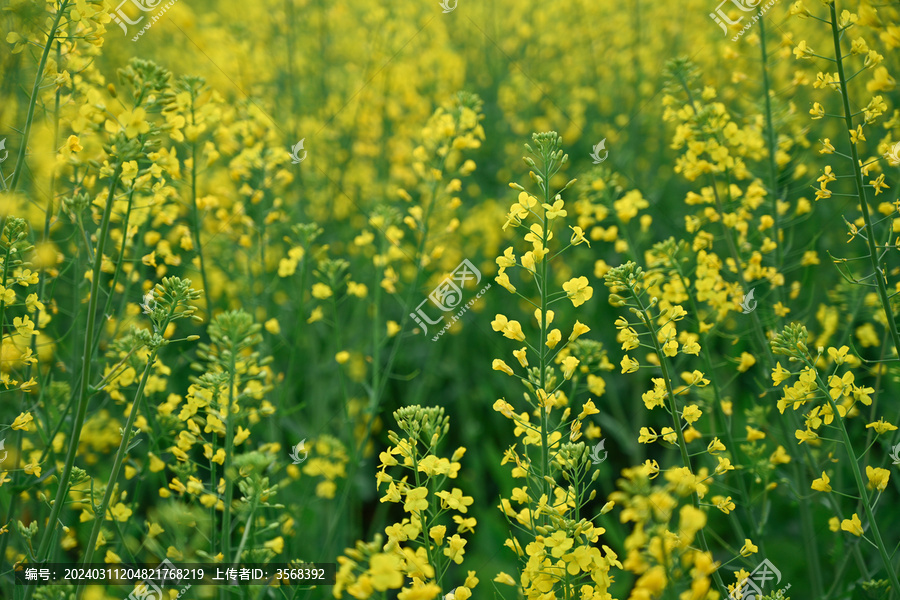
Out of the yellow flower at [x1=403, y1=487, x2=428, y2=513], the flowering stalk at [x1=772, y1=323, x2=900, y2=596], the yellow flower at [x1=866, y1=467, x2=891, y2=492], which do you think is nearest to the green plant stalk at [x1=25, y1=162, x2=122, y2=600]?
the yellow flower at [x1=403, y1=487, x2=428, y2=513]

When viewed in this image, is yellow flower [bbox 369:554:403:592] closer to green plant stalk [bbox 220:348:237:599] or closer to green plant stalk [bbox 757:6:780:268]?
green plant stalk [bbox 220:348:237:599]

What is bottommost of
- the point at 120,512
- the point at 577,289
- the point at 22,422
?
the point at 120,512

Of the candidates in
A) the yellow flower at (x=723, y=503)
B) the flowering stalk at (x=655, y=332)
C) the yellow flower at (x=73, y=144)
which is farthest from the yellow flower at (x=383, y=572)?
the yellow flower at (x=73, y=144)

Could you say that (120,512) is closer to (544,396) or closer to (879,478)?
(544,396)

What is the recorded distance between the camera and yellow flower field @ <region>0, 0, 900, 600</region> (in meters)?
1.83

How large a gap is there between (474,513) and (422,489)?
266 cm

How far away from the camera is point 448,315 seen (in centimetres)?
449

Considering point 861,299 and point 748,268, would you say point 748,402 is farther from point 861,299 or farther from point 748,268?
point 748,268

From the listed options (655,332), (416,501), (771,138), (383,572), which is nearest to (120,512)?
(416,501)

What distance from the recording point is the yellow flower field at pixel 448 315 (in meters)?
1.83

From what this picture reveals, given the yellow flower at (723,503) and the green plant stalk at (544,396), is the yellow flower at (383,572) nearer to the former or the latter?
the green plant stalk at (544,396)

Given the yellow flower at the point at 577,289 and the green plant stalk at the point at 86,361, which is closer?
the green plant stalk at the point at 86,361

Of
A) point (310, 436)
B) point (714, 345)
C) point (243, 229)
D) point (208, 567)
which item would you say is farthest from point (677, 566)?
point (714, 345)

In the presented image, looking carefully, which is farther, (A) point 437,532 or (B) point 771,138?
(B) point 771,138
